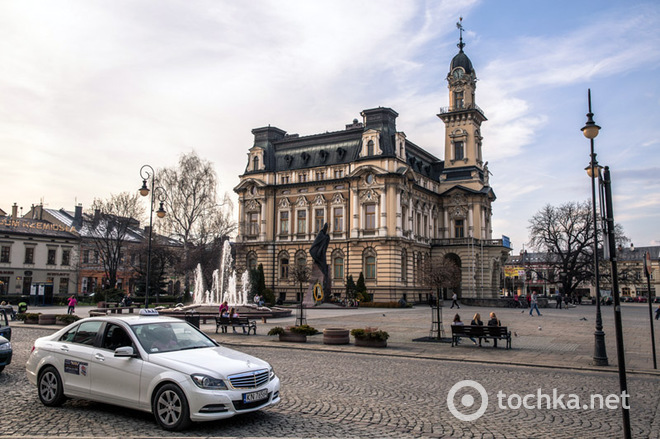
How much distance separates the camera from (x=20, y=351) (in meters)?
16.8

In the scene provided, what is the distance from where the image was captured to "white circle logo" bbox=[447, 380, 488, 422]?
8992 millimetres

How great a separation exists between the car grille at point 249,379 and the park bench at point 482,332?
12.2m

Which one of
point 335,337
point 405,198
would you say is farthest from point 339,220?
point 335,337

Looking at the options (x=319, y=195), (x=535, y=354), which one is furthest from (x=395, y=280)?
(x=535, y=354)

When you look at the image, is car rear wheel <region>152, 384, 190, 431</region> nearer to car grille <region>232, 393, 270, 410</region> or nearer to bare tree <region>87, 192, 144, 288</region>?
car grille <region>232, 393, 270, 410</region>

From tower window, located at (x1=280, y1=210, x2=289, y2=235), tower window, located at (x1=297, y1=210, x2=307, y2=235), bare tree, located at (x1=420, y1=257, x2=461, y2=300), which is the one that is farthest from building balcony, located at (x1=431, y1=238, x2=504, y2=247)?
tower window, located at (x1=280, y1=210, x2=289, y2=235)

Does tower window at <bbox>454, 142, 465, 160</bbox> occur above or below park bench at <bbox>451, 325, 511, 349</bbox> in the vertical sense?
above

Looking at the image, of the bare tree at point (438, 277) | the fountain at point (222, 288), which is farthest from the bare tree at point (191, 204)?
the bare tree at point (438, 277)

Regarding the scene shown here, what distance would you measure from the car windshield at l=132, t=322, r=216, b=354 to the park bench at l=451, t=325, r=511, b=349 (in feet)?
39.3

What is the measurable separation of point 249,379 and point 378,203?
50249 mm

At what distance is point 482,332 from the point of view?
1902 cm

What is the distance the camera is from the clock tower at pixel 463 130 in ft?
223

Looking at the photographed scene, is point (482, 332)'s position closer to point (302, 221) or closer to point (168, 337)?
point (168, 337)

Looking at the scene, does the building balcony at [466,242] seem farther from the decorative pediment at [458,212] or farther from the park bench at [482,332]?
the park bench at [482,332]
